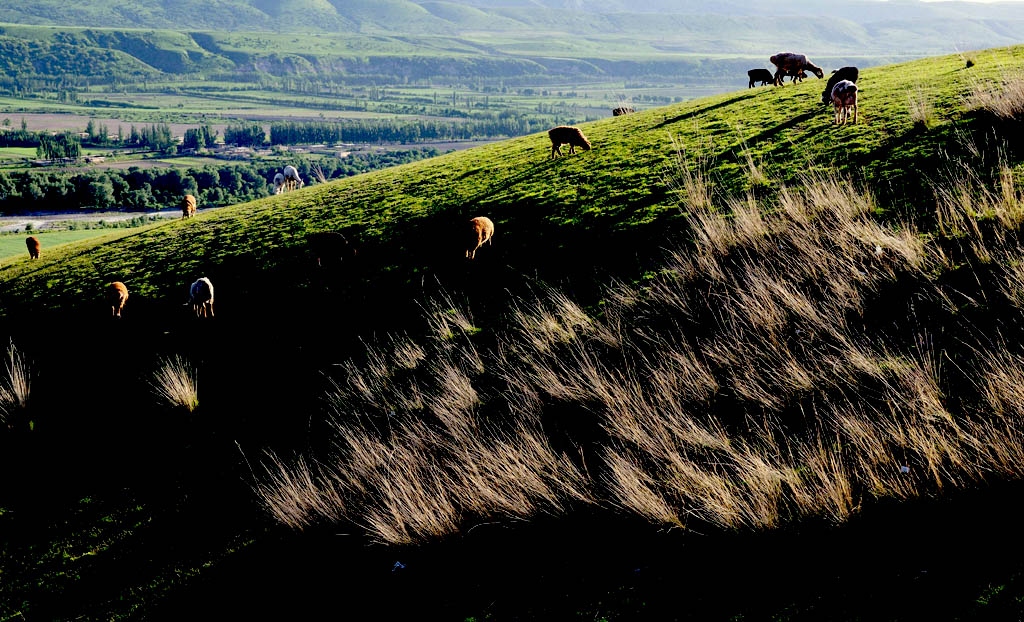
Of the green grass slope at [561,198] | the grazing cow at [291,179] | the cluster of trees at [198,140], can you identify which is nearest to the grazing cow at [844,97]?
the green grass slope at [561,198]

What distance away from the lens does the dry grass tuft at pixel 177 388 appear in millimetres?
9719

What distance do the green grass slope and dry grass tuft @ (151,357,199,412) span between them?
3155mm

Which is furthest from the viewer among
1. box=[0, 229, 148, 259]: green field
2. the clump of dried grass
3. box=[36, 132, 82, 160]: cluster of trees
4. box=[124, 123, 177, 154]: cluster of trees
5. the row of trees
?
box=[124, 123, 177, 154]: cluster of trees

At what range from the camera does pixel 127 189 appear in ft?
331

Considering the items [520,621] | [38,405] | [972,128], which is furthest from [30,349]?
[972,128]

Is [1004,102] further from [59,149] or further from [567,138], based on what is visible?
[59,149]

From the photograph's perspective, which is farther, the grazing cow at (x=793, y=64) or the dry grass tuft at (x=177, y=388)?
the grazing cow at (x=793, y=64)

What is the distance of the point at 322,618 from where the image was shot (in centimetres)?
572

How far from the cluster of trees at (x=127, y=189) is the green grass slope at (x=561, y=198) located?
7131 centimetres

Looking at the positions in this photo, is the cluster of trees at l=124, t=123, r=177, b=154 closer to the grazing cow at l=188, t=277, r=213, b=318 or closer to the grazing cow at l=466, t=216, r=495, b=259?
the grazing cow at l=188, t=277, r=213, b=318

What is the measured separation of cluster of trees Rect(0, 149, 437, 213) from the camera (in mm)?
96875

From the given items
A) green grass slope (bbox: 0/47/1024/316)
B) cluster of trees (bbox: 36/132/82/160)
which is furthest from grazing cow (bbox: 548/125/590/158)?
cluster of trees (bbox: 36/132/82/160)

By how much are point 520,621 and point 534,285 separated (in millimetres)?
5783

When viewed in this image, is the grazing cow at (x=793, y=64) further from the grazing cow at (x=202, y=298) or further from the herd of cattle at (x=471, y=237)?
the grazing cow at (x=202, y=298)
